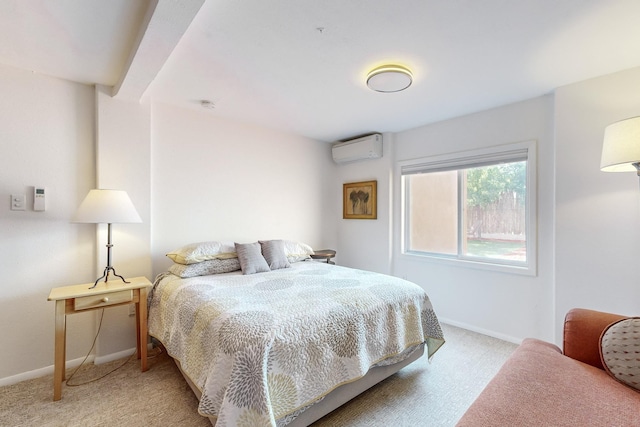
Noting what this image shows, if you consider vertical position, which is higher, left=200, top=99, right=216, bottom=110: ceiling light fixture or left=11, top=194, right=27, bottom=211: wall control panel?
left=200, top=99, right=216, bottom=110: ceiling light fixture

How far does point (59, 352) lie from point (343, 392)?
6.23 feet

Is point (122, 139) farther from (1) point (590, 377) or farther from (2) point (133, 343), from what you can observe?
(1) point (590, 377)

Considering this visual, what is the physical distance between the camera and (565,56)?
193cm

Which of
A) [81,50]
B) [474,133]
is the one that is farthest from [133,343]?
[474,133]

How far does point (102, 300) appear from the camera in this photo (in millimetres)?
2043

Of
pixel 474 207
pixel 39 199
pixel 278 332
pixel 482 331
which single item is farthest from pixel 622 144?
pixel 39 199

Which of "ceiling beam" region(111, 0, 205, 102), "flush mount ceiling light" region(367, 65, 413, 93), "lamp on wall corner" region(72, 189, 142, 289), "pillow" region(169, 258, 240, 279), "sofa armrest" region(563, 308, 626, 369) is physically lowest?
"sofa armrest" region(563, 308, 626, 369)

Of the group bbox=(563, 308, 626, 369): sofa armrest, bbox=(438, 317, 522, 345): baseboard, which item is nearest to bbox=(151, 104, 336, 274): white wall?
bbox=(438, 317, 522, 345): baseboard

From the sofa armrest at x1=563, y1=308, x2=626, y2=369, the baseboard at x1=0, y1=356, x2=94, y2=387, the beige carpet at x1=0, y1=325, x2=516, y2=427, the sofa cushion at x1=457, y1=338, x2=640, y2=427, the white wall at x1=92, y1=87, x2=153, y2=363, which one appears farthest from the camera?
the white wall at x1=92, y1=87, x2=153, y2=363

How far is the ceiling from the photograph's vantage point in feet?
4.87

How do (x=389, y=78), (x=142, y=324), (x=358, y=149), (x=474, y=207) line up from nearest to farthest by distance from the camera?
(x=389, y=78) < (x=142, y=324) < (x=474, y=207) < (x=358, y=149)

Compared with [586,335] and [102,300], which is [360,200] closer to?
[586,335]

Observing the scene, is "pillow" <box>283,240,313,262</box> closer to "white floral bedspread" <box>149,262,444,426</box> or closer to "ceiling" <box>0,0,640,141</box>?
"white floral bedspread" <box>149,262,444,426</box>

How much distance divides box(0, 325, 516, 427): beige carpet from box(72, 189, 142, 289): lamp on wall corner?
0.76 meters
